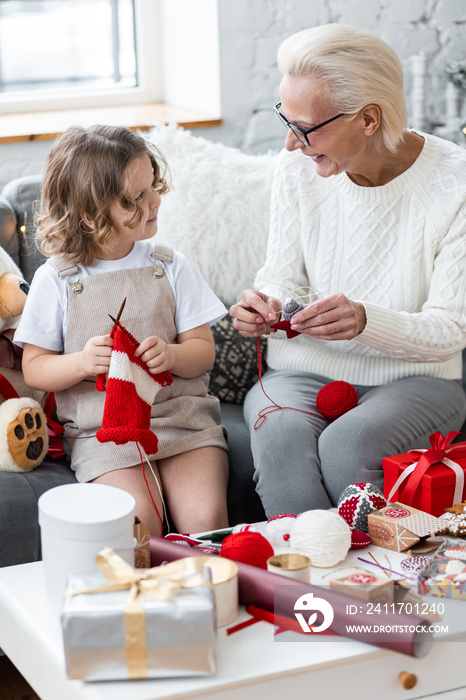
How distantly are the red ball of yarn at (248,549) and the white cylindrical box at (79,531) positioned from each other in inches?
6.5

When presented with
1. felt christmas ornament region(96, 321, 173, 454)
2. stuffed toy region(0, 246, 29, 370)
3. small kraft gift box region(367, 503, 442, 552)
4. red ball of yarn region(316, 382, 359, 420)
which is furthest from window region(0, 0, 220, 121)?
small kraft gift box region(367, 503, 442, 552)

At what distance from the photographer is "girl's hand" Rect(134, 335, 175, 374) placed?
4.89ft

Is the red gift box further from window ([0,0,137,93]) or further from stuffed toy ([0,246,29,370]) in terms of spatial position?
window ([0,0,137,93])

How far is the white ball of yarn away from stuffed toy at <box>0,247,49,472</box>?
620 mm

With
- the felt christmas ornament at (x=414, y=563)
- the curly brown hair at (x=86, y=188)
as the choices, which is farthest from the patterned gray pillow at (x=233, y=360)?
the felt christmas ornament at (x=414, y=563)

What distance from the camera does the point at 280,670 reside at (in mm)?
973

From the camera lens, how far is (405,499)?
4.50 feet

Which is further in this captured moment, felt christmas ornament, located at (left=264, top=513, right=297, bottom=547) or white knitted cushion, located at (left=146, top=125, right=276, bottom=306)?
white knitted cushion, located at (left=146, top=125, right=276, bottom=306)

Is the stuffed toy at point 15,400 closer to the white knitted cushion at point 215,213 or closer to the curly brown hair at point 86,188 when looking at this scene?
the curly brown hair at point 86,188

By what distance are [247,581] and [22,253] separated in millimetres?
1157

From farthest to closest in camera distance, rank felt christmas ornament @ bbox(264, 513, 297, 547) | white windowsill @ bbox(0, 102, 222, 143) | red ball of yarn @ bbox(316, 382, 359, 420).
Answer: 1. white windowsill @ bbox(0, 102, 222, 143)
2. red ball of yarn @ bbox(316, 382, 359, 420)
3. felt christmas ornament @ bbox(264, 513, 297, 547)

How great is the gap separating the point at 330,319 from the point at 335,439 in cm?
24

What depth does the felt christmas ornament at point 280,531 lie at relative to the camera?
1268 millimetres

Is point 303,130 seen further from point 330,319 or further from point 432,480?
point 432,480
